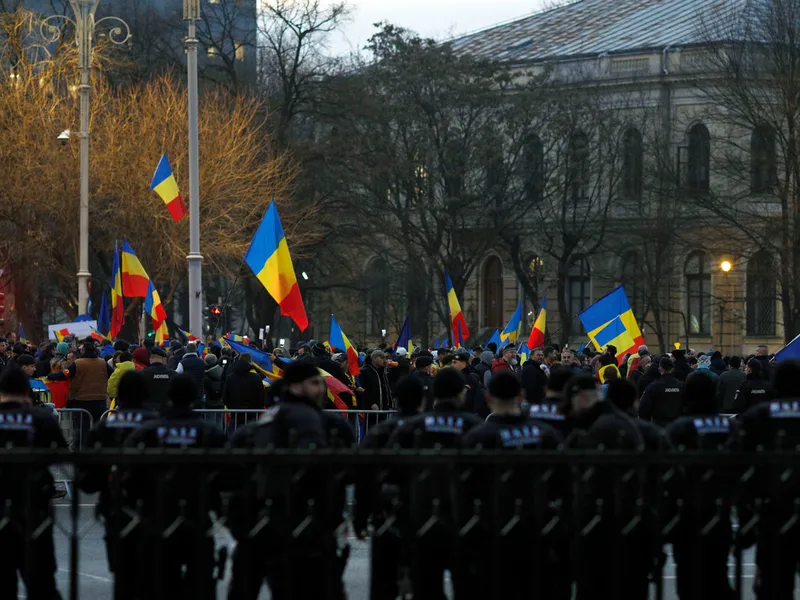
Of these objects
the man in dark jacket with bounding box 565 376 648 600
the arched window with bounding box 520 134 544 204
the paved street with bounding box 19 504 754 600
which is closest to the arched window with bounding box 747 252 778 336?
the arched window with bounding box 520 134 544 204

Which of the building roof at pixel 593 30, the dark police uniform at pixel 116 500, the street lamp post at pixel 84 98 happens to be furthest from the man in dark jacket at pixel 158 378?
the building roof at pixel 593 30

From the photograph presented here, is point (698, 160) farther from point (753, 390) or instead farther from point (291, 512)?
point (291, 512)

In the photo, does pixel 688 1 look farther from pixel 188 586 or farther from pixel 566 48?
pixel 188 586

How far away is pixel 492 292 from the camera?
65125 millimetres

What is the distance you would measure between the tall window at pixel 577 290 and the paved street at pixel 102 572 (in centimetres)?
4537

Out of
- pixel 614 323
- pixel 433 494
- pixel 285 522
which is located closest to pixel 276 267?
pixel 614 323

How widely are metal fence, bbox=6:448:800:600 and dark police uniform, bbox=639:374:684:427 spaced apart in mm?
9065

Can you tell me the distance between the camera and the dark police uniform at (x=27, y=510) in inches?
314

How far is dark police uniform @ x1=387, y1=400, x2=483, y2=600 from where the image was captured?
848cm

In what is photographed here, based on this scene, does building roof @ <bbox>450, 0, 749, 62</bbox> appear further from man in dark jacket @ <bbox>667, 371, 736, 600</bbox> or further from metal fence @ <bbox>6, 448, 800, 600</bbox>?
metal fence @ <bbox>6, 448, 800, 600</bbox>

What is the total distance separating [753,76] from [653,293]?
10.3 metres

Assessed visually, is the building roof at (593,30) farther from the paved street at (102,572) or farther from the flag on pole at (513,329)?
the paved street at (102,572)

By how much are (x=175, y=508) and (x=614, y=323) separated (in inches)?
689

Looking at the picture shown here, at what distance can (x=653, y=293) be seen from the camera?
53.0 m
